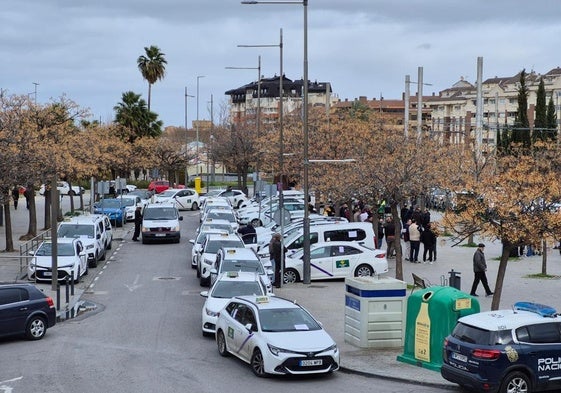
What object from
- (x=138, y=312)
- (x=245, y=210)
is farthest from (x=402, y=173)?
(x=245, y=210)

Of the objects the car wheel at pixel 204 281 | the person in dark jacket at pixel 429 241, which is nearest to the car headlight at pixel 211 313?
the car wheel at pixel 204 281

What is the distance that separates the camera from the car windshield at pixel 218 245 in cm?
3017

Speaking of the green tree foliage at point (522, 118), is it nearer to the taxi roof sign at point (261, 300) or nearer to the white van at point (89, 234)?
the white van at point (89, 234)

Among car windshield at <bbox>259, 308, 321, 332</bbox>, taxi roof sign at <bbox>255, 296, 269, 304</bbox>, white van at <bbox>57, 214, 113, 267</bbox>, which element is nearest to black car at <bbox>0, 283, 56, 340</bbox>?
taxi roof sign at <bbox>255, 296, 269, 304</bbox>

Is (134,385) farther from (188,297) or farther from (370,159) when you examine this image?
(370,159)

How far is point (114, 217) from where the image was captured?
48.6m

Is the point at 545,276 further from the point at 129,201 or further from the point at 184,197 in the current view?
the point at 184,197

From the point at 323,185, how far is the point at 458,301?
73.0 feet

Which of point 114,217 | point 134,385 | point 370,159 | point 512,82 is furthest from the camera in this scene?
point 512,82

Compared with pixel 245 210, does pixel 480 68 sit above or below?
above

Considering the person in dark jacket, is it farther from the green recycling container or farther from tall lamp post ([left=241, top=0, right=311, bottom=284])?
the green recycling container

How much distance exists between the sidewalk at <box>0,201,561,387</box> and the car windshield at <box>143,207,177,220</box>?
6125 mm

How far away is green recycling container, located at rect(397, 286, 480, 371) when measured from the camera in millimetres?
16547

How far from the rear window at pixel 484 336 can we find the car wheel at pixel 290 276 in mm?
14427
